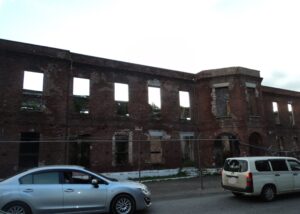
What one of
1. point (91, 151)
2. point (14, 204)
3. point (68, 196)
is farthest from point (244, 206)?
point (91, 151)

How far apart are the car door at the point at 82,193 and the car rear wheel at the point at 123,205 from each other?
33 cm

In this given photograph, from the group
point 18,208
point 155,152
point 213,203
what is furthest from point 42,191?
point 155,152

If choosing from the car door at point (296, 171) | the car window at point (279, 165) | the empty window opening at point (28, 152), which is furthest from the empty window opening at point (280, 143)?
the empty window opening at point (28, 152)

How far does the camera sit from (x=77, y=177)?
8070 mm

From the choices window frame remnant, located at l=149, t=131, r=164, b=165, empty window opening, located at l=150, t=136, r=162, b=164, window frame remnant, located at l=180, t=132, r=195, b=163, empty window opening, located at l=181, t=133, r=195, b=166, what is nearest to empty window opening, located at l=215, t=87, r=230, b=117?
window frame remnant, located at l=180, t=132, r=195, b=163

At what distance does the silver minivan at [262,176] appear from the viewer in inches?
390

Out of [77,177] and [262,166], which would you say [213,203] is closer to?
[262,166]

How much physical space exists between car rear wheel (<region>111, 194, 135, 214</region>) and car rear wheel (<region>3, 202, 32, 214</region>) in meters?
2.32

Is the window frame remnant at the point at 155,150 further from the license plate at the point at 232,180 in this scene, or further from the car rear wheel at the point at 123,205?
the car rear wheel at the point at 123,205

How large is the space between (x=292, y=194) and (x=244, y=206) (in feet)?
11.8

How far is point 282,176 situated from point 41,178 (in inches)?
346

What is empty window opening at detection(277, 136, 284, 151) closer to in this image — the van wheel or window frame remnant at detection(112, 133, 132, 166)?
window frame remnant at detection(112, 133, 132, 166)

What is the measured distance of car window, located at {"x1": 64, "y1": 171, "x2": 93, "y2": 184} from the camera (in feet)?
25.9

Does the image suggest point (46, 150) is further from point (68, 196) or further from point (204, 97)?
point (204, 97)
